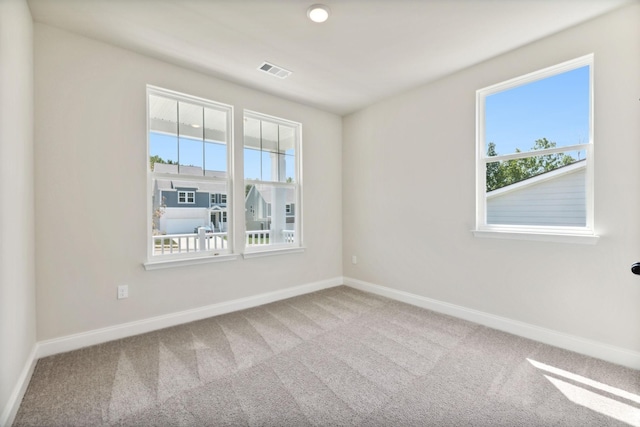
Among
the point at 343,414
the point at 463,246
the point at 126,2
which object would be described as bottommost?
the point at 343,414

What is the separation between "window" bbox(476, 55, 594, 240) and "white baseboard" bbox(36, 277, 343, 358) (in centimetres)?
262

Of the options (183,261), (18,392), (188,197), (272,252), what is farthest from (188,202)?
(18,392)

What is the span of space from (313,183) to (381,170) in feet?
3.30

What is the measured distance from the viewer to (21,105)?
1.94 metres

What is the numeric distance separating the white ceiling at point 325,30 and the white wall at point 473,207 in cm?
27

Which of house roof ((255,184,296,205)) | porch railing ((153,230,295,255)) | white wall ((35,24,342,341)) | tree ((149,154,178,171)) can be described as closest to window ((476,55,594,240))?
house roof ((255,184,296,205))

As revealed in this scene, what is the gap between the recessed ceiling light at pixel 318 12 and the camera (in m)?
2.09

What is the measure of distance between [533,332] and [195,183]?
3722 millimetres

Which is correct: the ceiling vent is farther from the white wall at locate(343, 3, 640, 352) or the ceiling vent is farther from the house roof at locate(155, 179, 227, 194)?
the white wall at locate(343, 3, 640, 352)

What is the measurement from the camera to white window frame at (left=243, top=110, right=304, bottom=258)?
358 centimetres

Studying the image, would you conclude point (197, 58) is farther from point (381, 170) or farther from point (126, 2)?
point (381, 170)

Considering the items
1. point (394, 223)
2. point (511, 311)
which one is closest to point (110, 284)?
point (394, 223)

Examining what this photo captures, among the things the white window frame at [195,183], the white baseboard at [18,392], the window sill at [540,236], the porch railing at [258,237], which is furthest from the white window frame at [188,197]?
the window sill at [540,236]

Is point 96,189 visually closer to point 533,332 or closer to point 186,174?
point 186,174
